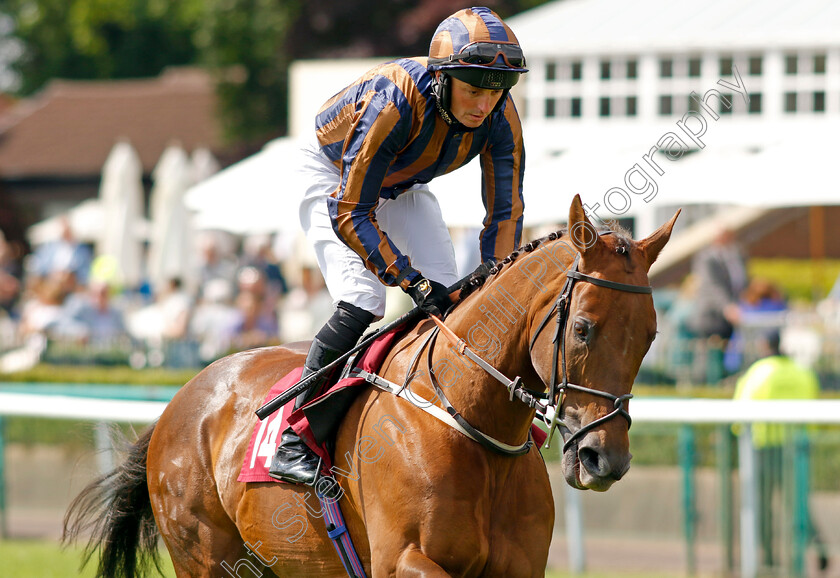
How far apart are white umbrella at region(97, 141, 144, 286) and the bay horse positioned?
44.9 feet

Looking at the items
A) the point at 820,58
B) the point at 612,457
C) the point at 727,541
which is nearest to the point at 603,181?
the point at 727,541

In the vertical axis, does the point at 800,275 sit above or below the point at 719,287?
below

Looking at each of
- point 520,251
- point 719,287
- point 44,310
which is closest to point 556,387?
point 520,251

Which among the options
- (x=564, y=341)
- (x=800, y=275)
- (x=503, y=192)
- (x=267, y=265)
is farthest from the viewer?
(x=800, y=275)

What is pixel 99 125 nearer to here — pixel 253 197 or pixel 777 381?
pixel 253 197

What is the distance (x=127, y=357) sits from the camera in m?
10.8

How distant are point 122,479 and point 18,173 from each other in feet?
108

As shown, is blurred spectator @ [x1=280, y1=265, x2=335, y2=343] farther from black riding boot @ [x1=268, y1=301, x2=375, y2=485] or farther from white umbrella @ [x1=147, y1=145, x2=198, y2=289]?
black riding boot @ [x1=268, y1=301, x2=375, y2=485]

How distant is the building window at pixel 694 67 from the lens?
55.4 feet

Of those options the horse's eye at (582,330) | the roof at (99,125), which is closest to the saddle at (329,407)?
the horse's eye at (582,330)

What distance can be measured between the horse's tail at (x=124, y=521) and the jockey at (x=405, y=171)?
135 centimetres

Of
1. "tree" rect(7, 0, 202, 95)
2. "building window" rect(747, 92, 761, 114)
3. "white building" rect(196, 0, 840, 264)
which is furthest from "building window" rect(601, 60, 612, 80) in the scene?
"tree" rect(7, 0, 202, 95)

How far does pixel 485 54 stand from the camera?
385 centimetres

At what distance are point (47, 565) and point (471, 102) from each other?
501 centimetres
